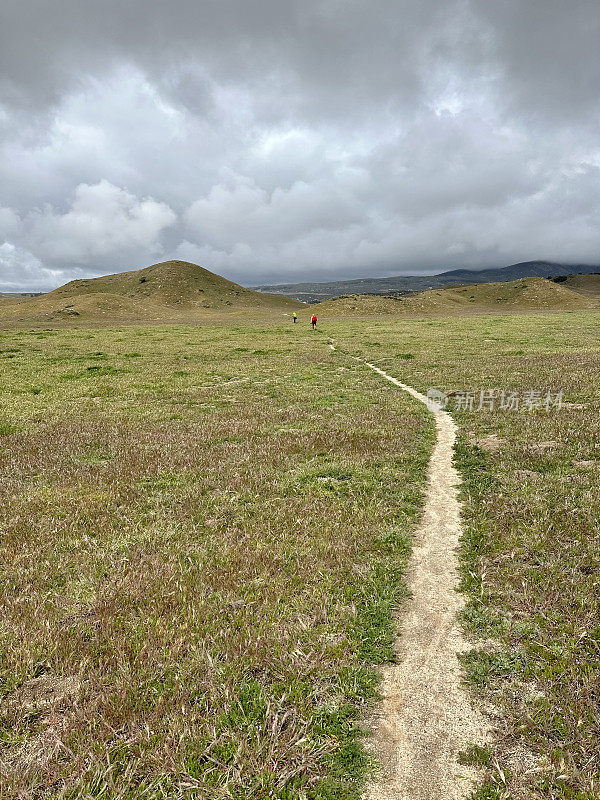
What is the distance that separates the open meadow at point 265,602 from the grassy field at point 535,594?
0.09ft

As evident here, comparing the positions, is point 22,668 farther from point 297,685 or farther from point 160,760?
point 297,685

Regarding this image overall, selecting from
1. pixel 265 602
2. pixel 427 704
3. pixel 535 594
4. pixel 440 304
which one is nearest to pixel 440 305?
pixel 440 304

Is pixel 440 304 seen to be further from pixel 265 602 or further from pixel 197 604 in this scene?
pixel 197 604

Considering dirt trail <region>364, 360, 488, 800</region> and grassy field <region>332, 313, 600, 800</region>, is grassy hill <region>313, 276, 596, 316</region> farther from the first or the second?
dirt trail <region>364, 360, 488, 800</region>

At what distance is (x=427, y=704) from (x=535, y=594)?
8.72ft

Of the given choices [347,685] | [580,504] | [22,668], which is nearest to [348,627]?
[347,685]

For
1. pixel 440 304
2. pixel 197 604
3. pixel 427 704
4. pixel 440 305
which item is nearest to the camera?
pixel 427 704

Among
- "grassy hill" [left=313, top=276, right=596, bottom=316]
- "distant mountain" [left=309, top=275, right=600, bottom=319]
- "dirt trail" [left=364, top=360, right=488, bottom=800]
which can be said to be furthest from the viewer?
"grassy hill" [left=313, top=276, right=596, bottom=316]

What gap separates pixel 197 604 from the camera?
19.9 ft

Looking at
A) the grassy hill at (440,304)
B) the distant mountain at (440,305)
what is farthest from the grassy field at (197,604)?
the grassy hill at (440,304)

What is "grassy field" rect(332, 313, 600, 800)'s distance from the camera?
4.07 m

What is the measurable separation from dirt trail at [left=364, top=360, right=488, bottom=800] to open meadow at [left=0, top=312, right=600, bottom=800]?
207 mm

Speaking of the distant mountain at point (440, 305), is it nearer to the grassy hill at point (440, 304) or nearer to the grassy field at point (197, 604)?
the grassy hill at point (440, 304)

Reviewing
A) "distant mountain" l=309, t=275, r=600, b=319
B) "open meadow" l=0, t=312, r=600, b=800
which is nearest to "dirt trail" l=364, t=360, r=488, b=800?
"open meadow" l=0, t=312, r=600, b=800
